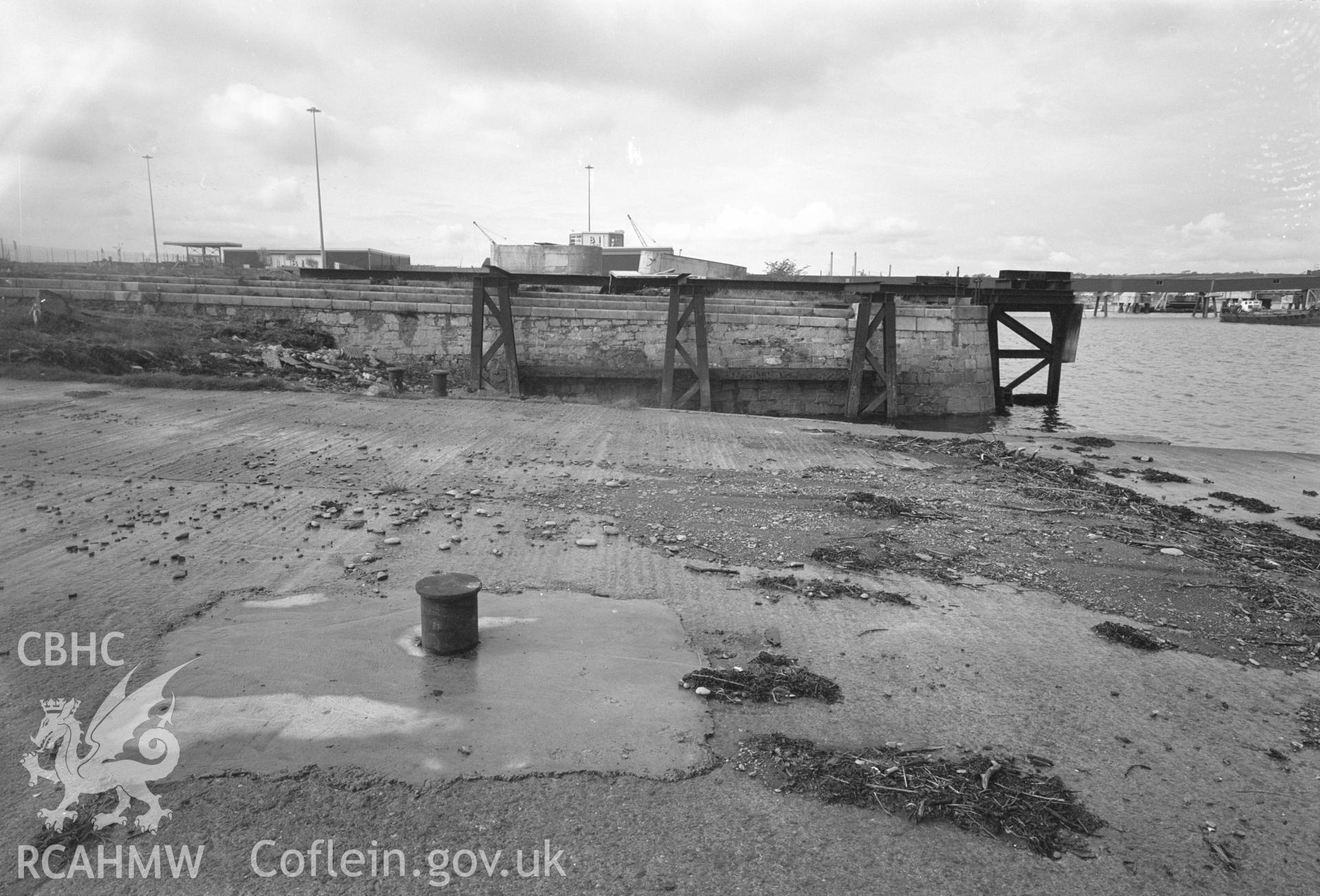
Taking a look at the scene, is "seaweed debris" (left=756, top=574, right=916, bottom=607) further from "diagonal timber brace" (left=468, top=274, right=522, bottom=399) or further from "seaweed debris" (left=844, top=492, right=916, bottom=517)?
"diagonal timber brace" (left=468, top=274, right=522, bottom=399)

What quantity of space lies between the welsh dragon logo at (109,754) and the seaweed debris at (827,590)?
3.47m

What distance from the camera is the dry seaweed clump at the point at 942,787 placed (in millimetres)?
2775

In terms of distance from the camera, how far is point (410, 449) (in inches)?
332

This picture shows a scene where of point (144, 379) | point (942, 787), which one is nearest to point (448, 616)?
point (942, 787)

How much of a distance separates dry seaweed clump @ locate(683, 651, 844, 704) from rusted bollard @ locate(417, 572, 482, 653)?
1171mm

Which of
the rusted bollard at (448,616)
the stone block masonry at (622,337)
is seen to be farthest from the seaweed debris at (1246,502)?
the rusted bollard at (448,616)

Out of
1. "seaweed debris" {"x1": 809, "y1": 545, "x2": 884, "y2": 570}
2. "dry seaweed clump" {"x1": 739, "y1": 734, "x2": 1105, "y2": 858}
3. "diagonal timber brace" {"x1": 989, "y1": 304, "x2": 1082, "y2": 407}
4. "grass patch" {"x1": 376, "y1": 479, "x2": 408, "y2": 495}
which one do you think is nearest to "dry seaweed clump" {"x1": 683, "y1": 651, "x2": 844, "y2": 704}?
"dry seaweed clump" {"x1": 739, "y1": 734, "x2": 1105, "y2": 858}

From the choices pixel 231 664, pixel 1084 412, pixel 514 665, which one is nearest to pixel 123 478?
pixel 231 664

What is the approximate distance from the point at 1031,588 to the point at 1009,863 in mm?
3024

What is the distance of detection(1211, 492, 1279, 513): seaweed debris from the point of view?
8.47 metres

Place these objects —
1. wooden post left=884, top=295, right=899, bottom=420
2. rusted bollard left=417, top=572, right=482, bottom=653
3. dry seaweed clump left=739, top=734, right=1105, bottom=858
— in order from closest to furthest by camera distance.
Result: dry seaweed clump left=739, top=734, right=1105, bottom=858
rusted bollard left=417, top=572, right=482, bottom=653
wooden post left=884, top=295, right=899, bottom=420

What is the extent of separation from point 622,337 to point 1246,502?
11933 millimetres

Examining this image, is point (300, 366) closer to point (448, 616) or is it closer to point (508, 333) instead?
point (508, 333)

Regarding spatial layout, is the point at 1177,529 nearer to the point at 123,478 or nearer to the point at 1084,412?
the point at 123,478
